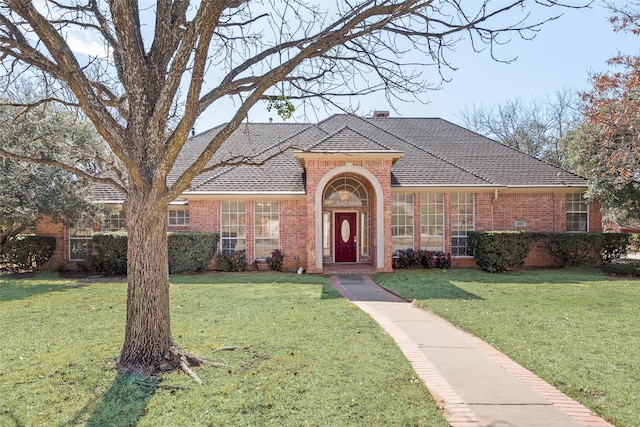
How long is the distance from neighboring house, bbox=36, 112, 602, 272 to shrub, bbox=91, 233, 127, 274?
2.19m

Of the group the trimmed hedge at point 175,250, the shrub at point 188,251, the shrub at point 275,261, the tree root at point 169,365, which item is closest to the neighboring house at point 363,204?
the shrub at point 275,261

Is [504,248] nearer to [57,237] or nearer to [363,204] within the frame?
[363,204]

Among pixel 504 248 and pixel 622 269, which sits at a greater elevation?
pixel 504 248

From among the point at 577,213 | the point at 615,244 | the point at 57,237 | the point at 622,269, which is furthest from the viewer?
the point at 577,213

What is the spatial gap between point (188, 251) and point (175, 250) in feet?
1.50


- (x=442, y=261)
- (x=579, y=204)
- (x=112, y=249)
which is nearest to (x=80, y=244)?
(x=112, y=249)

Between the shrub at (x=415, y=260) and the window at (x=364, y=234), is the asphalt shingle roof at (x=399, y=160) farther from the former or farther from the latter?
the shrub at (x=415, y=260)

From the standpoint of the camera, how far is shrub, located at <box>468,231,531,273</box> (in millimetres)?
14875

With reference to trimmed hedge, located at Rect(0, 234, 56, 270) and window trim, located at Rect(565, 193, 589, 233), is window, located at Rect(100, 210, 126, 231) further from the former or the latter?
window trim, located at Rect(565, 193, 589, 233)

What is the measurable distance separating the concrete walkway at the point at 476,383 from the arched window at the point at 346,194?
9877mm

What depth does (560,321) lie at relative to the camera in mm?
7496

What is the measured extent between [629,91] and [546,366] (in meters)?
12.7

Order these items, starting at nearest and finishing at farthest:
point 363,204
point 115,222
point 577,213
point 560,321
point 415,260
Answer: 1. point 560,321
2. point 415,260
3. point 115,222
4. point 577,213
5. point 363,204

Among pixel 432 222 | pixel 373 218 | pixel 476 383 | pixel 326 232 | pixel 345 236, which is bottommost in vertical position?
pixel 476 383
